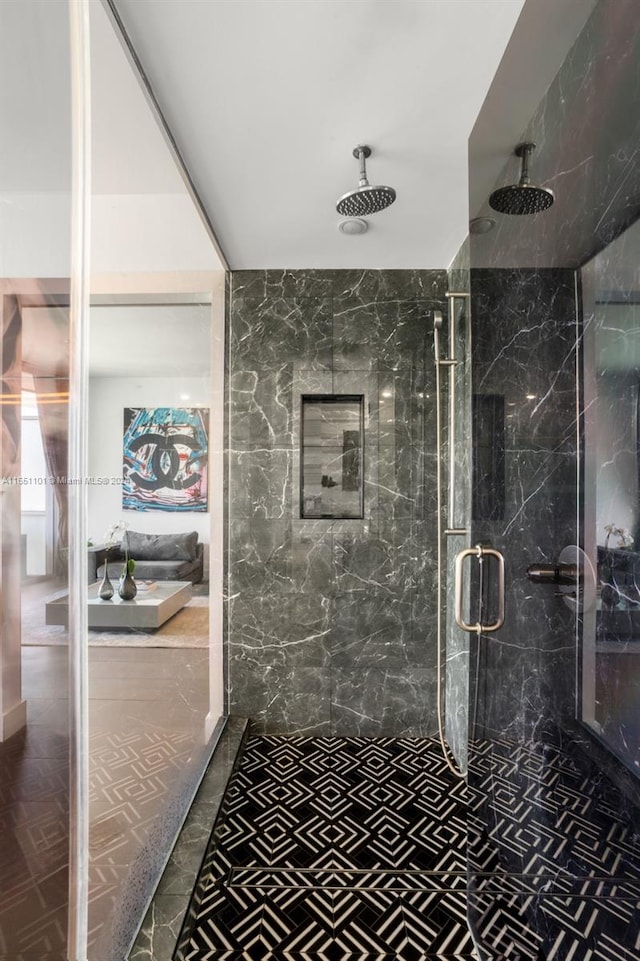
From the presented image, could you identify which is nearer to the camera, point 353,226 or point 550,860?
point 550,860

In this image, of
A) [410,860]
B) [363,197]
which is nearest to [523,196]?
[363,197]

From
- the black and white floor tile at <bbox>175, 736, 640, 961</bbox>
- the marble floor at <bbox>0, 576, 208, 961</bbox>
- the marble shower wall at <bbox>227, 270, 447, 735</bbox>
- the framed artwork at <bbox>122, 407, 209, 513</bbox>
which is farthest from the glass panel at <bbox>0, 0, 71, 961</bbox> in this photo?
the marble shower wall at <bbox>227, 270, 447, 735</bbox>

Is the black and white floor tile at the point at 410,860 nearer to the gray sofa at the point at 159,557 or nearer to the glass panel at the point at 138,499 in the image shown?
the glass panel at the point at 138,499

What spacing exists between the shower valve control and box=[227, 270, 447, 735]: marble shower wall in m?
1.53

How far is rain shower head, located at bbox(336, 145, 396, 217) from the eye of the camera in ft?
5.76

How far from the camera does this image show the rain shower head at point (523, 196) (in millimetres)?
1083

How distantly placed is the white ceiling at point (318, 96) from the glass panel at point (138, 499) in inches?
5.4

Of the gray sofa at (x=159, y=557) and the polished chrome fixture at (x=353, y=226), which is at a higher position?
the polished chrome fixture at (x=353, y=226)

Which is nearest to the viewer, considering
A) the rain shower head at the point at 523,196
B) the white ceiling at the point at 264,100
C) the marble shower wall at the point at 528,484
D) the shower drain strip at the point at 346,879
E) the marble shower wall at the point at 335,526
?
the white ceiling at the point at 264,100

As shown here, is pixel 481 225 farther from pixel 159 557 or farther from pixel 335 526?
pixel 335 526

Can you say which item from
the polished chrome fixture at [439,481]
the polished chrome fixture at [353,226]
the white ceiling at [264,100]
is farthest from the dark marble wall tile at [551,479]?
the polished chrome fixture at [353,226]

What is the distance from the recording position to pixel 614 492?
77 centimetres

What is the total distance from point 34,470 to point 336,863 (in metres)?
1.80

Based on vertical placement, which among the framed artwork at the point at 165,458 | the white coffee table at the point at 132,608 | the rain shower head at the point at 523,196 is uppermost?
the rain shower head at the point at 523,196
